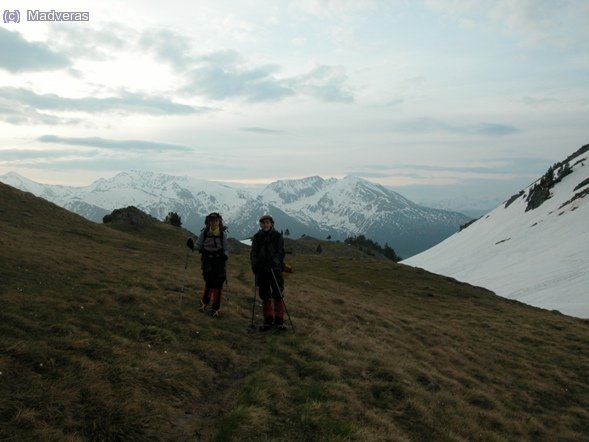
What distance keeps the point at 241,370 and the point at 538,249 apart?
104505 mm

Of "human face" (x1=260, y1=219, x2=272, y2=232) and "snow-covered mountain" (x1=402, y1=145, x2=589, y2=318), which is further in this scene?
"snow-covered mountain" (x1=402, y1=145, x2=589, y2=318)

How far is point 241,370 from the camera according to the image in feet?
41.8

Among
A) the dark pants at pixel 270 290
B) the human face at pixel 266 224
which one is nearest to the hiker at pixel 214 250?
the dark pants at pixel 270 290

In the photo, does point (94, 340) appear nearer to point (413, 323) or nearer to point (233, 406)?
point (233, 406)

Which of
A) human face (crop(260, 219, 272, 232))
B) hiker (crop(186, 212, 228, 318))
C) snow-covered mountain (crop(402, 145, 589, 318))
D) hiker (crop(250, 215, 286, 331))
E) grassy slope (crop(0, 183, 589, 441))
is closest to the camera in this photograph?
grassy slope (crop(0, 183, 589, 441))

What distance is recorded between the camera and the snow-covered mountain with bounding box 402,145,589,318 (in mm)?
69438

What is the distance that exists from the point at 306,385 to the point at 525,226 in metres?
137

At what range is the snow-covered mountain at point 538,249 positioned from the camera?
228ft

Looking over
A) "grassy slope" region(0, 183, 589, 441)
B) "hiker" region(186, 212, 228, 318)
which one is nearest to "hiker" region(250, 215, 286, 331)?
"hiker" region(186, 212, 228, 318)

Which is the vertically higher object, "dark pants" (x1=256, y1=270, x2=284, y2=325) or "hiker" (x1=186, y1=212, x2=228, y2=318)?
"hiker" (x1=186, y1=212, x2=228, y2=318)

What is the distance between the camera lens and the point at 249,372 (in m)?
12.6

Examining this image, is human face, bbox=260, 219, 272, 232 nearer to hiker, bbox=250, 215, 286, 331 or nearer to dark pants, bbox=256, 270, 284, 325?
hiker, bbox=250, 215, 286, 331

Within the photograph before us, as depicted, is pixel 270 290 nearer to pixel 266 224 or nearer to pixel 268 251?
pixel 268 251

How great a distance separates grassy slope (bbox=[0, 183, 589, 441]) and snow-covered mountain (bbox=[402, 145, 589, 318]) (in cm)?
4402
